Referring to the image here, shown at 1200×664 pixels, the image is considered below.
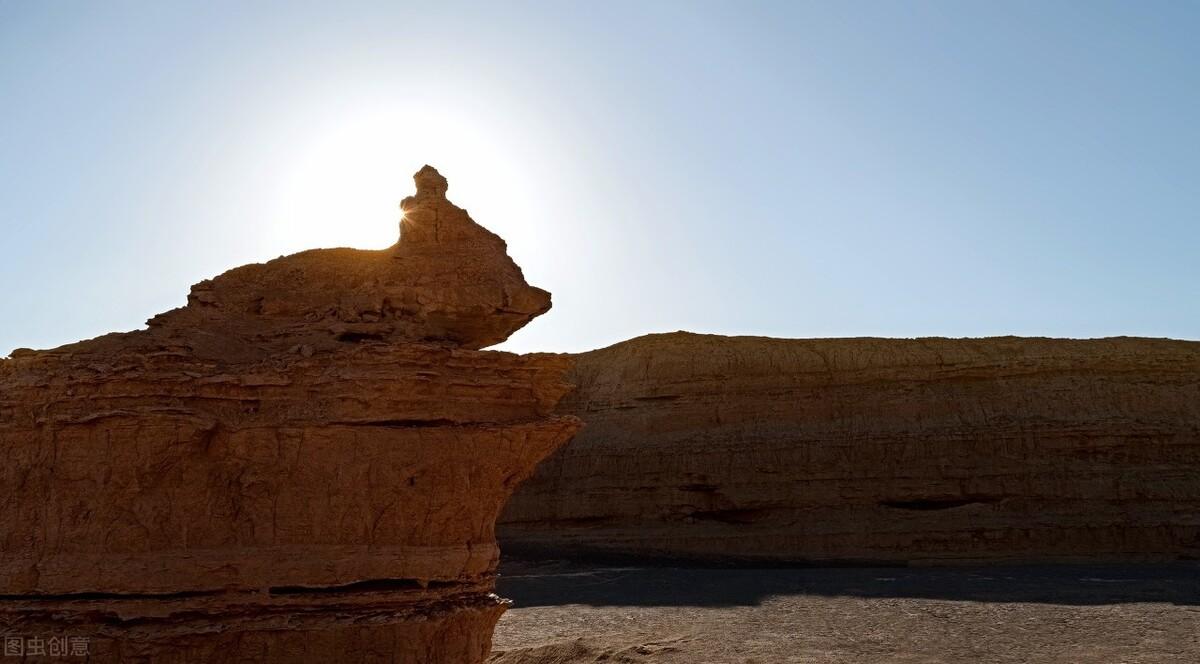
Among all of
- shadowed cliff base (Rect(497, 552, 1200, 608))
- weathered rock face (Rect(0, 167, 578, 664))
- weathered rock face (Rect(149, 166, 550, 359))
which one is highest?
weathered rock face (Rect(149, 166, 550, 359))

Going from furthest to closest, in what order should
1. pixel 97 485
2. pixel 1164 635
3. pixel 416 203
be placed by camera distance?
1. pixel 1164 635
2. pixel 416 203
3. pixel 97 485

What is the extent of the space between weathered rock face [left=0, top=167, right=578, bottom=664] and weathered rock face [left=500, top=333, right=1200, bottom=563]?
18.0 meters

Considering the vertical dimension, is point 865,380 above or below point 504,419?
above

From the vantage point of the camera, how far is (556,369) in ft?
29.1

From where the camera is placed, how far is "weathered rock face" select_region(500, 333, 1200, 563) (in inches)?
940

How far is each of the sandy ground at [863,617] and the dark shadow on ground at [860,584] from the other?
40 millimetres

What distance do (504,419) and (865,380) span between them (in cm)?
2038

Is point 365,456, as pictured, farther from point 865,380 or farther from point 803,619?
point 865,380

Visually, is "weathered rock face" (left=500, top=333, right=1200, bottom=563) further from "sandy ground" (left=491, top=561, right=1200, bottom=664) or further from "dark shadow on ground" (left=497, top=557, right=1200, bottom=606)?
"sandy ground" (left=491, top=561, right=1200, bottom=664)

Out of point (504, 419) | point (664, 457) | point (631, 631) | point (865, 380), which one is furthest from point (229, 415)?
point (865, 380)

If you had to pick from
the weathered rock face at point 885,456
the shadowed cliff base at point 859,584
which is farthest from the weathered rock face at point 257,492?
the weathered rock face at point 885,456

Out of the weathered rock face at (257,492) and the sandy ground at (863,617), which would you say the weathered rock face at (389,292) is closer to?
the weathered rock face at (257,492)

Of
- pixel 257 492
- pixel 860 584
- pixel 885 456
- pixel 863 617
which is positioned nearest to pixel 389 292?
pixel 257 492

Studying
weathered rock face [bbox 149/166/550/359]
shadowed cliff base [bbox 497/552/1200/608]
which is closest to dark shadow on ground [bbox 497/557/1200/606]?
shadowed cliff base [bbox 497/552/1200/608]
